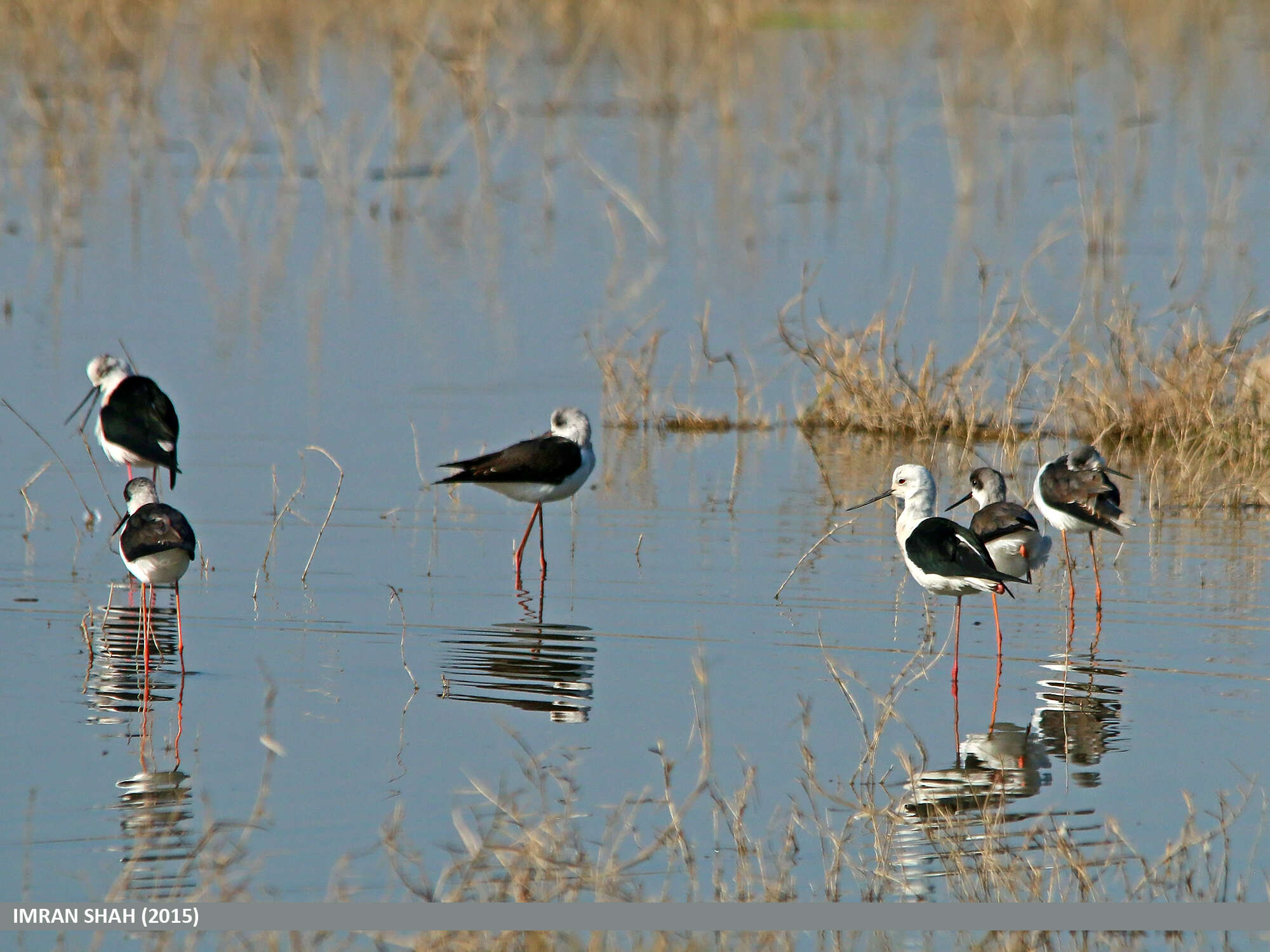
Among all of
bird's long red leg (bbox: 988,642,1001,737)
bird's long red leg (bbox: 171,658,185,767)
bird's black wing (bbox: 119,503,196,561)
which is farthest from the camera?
bird's black wing (bbox: 119,503,196,561)

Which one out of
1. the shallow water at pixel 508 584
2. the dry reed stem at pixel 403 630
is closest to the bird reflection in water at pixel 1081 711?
the shallow water at pixel 508 584

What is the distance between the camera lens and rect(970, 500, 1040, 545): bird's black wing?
8.05m

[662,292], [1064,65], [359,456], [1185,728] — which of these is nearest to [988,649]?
[1185,728]

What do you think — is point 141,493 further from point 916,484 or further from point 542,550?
point 916,484

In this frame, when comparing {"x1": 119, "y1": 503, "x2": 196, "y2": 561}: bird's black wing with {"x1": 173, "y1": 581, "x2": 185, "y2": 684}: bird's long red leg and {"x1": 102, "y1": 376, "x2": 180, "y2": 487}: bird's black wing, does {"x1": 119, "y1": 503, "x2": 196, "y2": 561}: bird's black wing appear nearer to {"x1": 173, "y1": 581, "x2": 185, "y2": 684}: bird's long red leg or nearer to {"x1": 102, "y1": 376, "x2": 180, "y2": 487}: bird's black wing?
{"x1": 173, "y1": 581, "x2": 185, "y2": 684}: bird's long red leg

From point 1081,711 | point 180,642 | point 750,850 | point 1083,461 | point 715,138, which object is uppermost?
point 715,138

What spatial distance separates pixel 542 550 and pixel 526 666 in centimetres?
154

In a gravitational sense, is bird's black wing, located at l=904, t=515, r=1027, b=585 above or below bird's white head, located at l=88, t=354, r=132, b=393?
below

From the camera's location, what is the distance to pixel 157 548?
23.4ft

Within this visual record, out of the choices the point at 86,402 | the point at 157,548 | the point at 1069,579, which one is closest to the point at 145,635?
the point at 157,548

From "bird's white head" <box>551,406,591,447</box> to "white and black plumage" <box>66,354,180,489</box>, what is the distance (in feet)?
6.13

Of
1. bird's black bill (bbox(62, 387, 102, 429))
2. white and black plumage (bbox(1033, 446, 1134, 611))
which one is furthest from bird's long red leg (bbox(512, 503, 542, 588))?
bird's black bill (bbox(62, 387, 102, 429))

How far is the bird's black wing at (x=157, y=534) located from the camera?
23.3 feet

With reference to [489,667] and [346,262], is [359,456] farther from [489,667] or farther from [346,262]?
[346,262]
